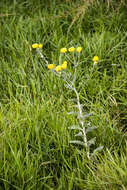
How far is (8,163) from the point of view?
65.0 inches

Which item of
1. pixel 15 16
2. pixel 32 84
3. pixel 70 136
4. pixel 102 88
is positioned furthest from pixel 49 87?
pixel 15 16

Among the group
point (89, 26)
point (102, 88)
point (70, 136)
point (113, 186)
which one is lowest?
point (113, 186)

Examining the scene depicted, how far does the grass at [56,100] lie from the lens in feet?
5.33

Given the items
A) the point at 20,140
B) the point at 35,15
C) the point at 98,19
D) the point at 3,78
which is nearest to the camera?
the point at 20,140

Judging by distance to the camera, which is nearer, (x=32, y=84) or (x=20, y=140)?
(x=20, y=140)

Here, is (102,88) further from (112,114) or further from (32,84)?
(32,84)

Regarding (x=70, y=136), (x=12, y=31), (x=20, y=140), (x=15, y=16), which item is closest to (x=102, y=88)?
(x=70, y=136)

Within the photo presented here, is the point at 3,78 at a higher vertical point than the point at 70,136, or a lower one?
higher

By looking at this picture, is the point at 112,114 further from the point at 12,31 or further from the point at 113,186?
the point at 12,31

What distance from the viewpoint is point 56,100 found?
222cm

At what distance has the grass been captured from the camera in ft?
5.33

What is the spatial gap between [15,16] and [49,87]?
1.28 metres

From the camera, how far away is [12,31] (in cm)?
302

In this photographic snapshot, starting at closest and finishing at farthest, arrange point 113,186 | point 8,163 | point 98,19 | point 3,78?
1. point 113,186
2. point 8,163
3. point 3,78
4. point 98,19
